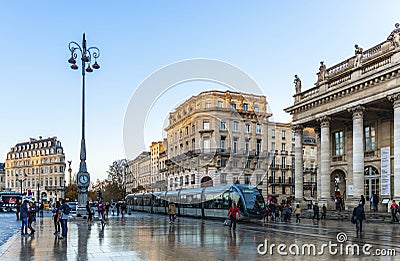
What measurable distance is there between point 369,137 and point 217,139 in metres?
34.2

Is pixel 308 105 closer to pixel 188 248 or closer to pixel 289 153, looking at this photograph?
pixel 188 248

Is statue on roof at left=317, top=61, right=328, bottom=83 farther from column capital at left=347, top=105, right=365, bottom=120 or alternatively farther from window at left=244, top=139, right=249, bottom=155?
window at left=244, top=139, right=249, bottom=155

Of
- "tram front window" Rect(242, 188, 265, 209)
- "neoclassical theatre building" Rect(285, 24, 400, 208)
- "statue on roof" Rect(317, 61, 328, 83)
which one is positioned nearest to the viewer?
"tram front window" Rect(242, 188, 265, 209)

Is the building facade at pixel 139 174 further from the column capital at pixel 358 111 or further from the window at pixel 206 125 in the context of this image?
the column capital at pixel 358 111

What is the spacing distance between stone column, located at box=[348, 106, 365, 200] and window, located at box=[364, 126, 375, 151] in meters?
3.06

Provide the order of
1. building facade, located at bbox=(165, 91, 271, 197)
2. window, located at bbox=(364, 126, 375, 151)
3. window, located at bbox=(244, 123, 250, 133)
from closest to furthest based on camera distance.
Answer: window, located at bbox=(364, 126, 375, 151), building facade, located at bbox=(165, 91, 271, 197), window, located at bbox=(244, 123, 250, 133)

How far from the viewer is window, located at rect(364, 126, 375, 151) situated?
122ft

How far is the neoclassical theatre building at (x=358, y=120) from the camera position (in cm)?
3136

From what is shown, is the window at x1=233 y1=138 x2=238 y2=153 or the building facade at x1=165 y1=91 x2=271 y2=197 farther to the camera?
the window at x1=233 y1=138 x2=238 y2=153

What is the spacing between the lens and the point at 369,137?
124 feet

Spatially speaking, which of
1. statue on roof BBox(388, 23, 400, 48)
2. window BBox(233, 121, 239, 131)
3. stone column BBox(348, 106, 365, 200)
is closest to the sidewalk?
stone column BBox(348, 106, 365, 200)

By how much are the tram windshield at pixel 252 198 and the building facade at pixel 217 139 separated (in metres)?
32.9

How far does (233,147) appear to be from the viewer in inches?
2808

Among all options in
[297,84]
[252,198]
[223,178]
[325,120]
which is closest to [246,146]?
[223,178]
